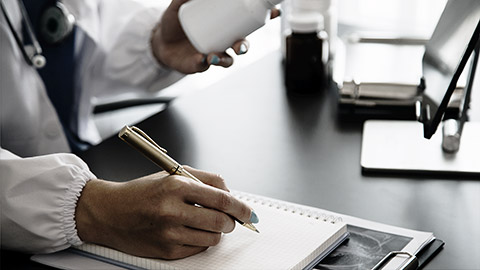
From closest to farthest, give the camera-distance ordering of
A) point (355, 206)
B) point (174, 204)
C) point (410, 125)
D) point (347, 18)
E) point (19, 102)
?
point (174, 204)
point (355, 206)
point (410, 125)
point (19, 102)
point (347, 18)

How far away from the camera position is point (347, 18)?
7.38 ft

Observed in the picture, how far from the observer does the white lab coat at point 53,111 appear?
0.92 metres

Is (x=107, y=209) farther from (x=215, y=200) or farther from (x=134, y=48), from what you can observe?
(x=134, y=48)

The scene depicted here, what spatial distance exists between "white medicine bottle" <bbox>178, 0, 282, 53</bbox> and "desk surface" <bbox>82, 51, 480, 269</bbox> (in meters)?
0.20

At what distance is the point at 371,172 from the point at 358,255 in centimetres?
27

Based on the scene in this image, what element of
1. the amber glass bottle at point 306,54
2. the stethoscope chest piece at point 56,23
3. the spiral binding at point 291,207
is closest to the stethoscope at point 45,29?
the stethoscope chest piece at point 56,23

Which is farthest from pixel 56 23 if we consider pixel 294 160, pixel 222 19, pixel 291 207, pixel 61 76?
pixel 291 207

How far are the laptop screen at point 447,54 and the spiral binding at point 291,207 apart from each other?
0.86ft

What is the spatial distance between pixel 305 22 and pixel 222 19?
328 millimetres

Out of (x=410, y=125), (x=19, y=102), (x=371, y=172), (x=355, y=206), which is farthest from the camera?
(x=19, y=102)

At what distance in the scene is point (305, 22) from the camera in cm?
140

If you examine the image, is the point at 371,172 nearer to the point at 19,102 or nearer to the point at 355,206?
the point at 355,206

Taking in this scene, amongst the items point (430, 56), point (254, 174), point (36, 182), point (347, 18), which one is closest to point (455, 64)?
point (430, 56)

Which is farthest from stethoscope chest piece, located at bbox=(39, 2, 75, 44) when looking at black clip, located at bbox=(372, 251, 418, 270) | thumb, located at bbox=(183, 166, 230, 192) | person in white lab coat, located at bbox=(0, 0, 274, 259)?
black clip, located at bbox=(372, 251, 418, 270)
